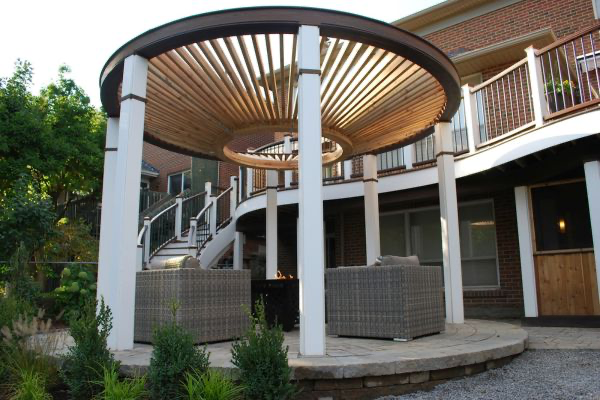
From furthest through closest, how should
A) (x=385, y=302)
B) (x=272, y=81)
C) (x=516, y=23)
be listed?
(x=516, y=23), (x=272, y=81), (x=385, y=302)

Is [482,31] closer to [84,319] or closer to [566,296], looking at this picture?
[566,296]

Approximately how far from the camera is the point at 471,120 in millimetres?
8086

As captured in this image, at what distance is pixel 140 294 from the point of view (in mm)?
4887

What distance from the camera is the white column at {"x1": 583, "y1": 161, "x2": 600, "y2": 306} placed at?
6484 mm

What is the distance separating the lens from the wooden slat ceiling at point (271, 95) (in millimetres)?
5012

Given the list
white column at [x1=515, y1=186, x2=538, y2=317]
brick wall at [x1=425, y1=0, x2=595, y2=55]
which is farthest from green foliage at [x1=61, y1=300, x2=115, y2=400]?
brick wall at [x1=425, y1=0, x2=595, y2=55]

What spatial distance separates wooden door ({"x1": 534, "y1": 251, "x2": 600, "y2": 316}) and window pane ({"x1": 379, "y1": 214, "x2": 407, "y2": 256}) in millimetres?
3223

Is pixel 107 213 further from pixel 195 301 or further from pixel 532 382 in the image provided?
pixel 532 382

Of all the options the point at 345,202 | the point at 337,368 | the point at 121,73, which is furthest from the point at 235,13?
the point at 345,202

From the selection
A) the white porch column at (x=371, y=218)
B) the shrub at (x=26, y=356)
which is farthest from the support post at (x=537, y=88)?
the shrub at (x=26, y=356)

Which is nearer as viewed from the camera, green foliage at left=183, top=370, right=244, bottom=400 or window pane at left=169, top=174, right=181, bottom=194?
green foliage at left=183, top=370, right=244, bottom=400

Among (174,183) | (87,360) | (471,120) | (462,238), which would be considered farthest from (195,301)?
(174,183)

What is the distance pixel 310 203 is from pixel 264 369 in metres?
1.47

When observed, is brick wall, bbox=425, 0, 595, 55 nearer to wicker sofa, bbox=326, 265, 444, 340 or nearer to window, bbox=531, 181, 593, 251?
window, bbox=531, 181, 593, 251
